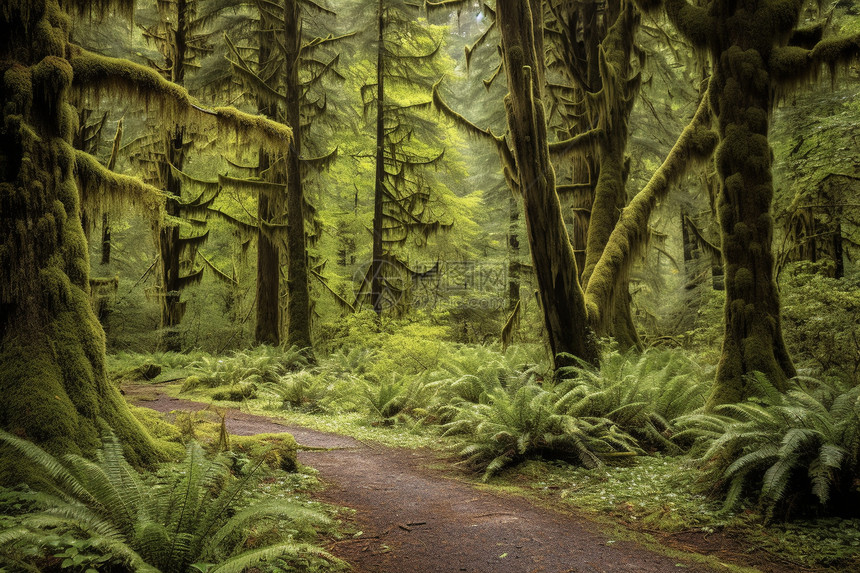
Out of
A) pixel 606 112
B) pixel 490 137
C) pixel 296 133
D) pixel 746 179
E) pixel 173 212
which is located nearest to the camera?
pixel 746 179

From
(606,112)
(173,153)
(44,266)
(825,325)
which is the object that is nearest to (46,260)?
(44,266)

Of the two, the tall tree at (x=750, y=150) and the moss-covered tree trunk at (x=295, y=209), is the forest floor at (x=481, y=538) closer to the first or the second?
the tall tree at (x=750, y=150)

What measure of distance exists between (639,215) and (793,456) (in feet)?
21.5

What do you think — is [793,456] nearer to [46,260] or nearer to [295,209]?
[46,260]

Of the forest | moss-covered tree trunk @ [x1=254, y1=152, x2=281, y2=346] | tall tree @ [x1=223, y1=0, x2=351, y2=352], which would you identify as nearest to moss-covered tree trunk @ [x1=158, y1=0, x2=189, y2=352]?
the forest

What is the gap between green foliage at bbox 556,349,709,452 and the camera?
6.32 m

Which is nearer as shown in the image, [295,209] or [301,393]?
[301,393]

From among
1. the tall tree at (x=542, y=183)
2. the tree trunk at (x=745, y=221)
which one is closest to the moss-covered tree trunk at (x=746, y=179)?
the tree trunk at (x=745, y=221)

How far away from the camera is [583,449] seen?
5742 mm

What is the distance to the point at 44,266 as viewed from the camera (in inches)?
161

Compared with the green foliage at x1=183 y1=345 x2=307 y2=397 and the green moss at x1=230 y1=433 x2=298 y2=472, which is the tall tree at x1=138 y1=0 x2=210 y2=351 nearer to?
the green foliage at x1=183 y1=345 x2=307 y2=397

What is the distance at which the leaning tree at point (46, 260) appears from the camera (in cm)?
384

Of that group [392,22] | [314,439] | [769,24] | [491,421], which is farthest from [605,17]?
[314,439]

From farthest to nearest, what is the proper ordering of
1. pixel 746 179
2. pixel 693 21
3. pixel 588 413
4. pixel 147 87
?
pixel 588 413 < pixel 693 21 < pixel 746 179 < pixel 147 87
